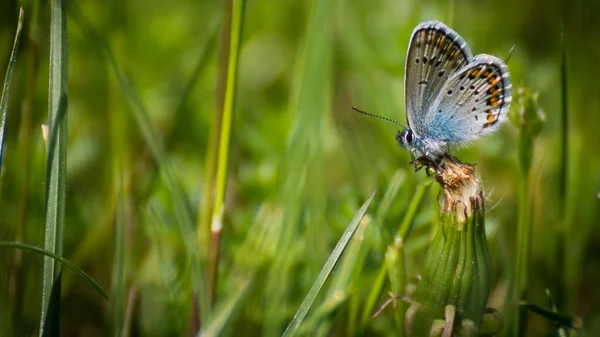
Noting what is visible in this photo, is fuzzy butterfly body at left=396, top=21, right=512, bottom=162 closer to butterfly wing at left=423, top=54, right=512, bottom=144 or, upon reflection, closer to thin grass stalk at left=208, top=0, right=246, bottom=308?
butterfly wing at left=423, top=54, right=512, bottom=144

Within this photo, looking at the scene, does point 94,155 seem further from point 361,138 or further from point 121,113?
point 361,138

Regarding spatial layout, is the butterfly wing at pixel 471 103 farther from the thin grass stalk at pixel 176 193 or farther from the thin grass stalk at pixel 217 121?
the thin grass stalk at pixel 176 193

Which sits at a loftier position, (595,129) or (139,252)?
(595,129)

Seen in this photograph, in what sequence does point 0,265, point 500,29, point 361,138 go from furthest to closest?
point 500,29 < point 361,138 < point 0,265

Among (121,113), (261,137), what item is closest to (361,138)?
(261,137)

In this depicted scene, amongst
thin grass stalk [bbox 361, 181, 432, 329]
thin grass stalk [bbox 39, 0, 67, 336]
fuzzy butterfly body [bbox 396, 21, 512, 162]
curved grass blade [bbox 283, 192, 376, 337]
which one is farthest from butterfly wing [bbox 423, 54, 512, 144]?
thin grass stalk [bbox 39, 0, 67, 336]

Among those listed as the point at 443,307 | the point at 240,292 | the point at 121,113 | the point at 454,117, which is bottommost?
the point at 443,307

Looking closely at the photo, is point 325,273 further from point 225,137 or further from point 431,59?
point 431,59
